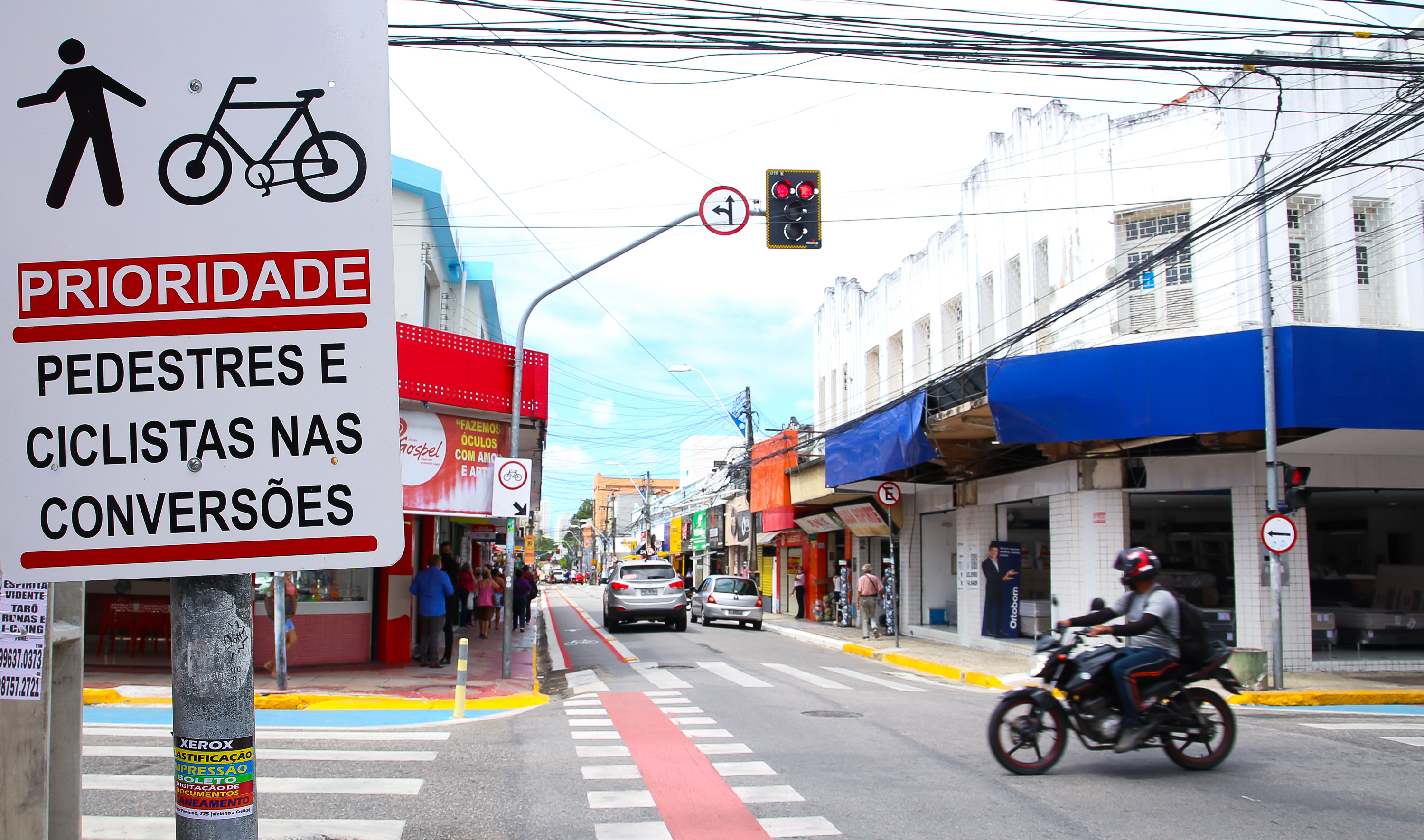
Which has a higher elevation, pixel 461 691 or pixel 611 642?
pixel 461 691

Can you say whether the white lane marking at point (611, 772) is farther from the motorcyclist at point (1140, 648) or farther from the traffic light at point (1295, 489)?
the traffic light at point (1295, 489)

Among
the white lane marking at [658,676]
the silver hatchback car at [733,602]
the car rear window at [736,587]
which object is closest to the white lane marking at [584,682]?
the white lane marking at [658,676]

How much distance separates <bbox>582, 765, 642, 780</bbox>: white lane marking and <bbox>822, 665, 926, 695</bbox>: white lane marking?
22.9 feet

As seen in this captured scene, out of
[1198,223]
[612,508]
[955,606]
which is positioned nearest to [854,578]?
[955,606]

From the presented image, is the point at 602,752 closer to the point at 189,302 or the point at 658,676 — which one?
the point at 658,676

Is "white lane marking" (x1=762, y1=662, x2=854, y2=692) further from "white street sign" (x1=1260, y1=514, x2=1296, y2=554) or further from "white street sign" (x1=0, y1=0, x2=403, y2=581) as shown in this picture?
"white street sign" (x1=0, y1=0, x2=403, y2=581)

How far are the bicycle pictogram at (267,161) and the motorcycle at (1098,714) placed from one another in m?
7.19

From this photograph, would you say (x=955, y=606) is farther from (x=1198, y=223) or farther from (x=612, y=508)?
(x=612, y=508)

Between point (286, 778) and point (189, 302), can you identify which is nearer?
point (189, 302)

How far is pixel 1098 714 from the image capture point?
8.00 m

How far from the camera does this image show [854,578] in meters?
31.2

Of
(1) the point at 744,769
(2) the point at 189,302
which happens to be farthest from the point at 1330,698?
(2) the point at 189,302

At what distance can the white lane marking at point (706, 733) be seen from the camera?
32.3 ft

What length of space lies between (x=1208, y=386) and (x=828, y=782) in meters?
11.2
